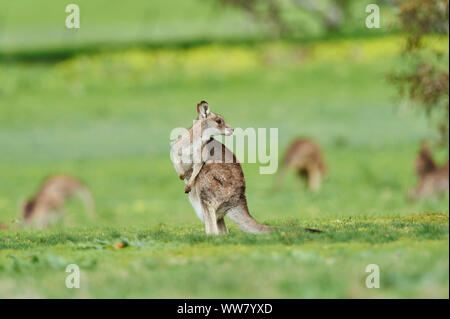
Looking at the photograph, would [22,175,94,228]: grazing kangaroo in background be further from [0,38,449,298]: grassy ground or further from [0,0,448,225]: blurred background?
[0,0,448,225]: blurred background

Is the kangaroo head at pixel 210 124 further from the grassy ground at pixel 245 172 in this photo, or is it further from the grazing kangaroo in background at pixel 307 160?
the grazing kangaroo in background at pixel 307 160

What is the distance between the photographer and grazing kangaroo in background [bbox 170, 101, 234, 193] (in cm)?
1223

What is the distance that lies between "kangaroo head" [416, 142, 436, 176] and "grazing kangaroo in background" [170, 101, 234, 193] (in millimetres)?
14925

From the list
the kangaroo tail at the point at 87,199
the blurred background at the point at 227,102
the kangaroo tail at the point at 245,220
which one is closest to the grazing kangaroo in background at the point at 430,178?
the blurred background at the point at 227,102

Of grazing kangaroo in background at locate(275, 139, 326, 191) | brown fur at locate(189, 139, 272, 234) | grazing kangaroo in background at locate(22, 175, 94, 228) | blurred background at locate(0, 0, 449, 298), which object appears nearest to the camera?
blurred background at locate(0, 0, 449, 298)

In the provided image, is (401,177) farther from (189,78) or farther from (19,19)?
(19,19)

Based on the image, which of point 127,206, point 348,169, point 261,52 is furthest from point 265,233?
point 261,52

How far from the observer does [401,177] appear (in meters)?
32.5

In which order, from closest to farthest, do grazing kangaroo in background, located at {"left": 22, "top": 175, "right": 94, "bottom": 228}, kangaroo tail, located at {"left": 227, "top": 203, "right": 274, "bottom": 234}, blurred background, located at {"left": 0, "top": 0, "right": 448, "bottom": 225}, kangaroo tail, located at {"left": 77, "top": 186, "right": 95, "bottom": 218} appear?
kangaroo tail, located at {"left": 227, "top": 203, "right": 274, "bottom": 234} < grazing kangaroo in background, located at {"left": 22, "top": 175, "right": 94, "bottom": 228} < kangaroo tail, located at {"left": 77, "top": 186, "right": 95, "bottom": 218} < blurred background, located at {"left": 0, "top": 0, "right": 448, "bottom": 225}

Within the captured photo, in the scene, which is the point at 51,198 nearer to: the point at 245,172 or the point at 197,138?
the point at 245,172

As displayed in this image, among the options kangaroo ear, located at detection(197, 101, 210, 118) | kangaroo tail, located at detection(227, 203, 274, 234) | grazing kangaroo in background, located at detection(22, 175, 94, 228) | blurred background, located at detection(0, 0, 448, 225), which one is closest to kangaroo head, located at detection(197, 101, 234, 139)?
kangaroo ear, located at detection(197, 101, 210, 118)

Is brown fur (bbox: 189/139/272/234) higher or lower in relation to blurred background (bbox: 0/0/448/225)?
lower

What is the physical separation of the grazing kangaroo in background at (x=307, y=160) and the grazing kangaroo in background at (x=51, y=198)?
19.4 ft
